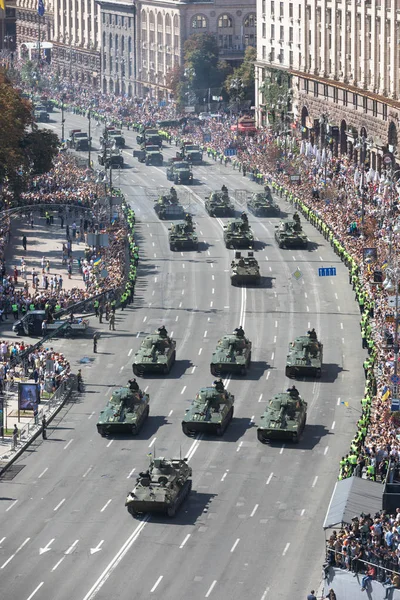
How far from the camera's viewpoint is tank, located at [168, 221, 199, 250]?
133562mm

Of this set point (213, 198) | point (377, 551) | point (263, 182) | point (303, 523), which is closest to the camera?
point (377, 551)

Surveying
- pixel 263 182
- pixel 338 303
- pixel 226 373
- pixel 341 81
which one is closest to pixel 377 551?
pixel 226 373

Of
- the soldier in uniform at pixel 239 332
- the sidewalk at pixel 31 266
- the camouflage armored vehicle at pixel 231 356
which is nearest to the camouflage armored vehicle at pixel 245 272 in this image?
the sidewalk at pixel 31 266

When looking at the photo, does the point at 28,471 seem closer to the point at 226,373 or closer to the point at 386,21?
the point at 226,373

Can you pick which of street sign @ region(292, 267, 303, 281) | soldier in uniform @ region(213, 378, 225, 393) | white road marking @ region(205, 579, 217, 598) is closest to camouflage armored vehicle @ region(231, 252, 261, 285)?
street sign @ region(292, 267, 303, 281)

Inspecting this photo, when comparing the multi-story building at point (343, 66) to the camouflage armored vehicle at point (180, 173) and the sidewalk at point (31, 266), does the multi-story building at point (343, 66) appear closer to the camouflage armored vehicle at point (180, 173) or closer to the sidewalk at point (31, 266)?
the camouflage armored vehicle at point (180, 173)

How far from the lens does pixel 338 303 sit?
113 m

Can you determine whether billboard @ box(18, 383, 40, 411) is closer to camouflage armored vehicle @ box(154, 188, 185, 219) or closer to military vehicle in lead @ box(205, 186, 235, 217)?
military vehicle in lead @ box(205, 186, 235, 217)

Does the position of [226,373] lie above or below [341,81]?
below

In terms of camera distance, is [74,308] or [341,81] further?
[341,81]

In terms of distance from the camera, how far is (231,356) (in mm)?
95250

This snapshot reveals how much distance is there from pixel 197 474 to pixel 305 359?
56.1 ft

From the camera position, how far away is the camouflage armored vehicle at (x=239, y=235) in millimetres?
132125

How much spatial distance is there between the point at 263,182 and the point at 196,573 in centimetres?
9770
